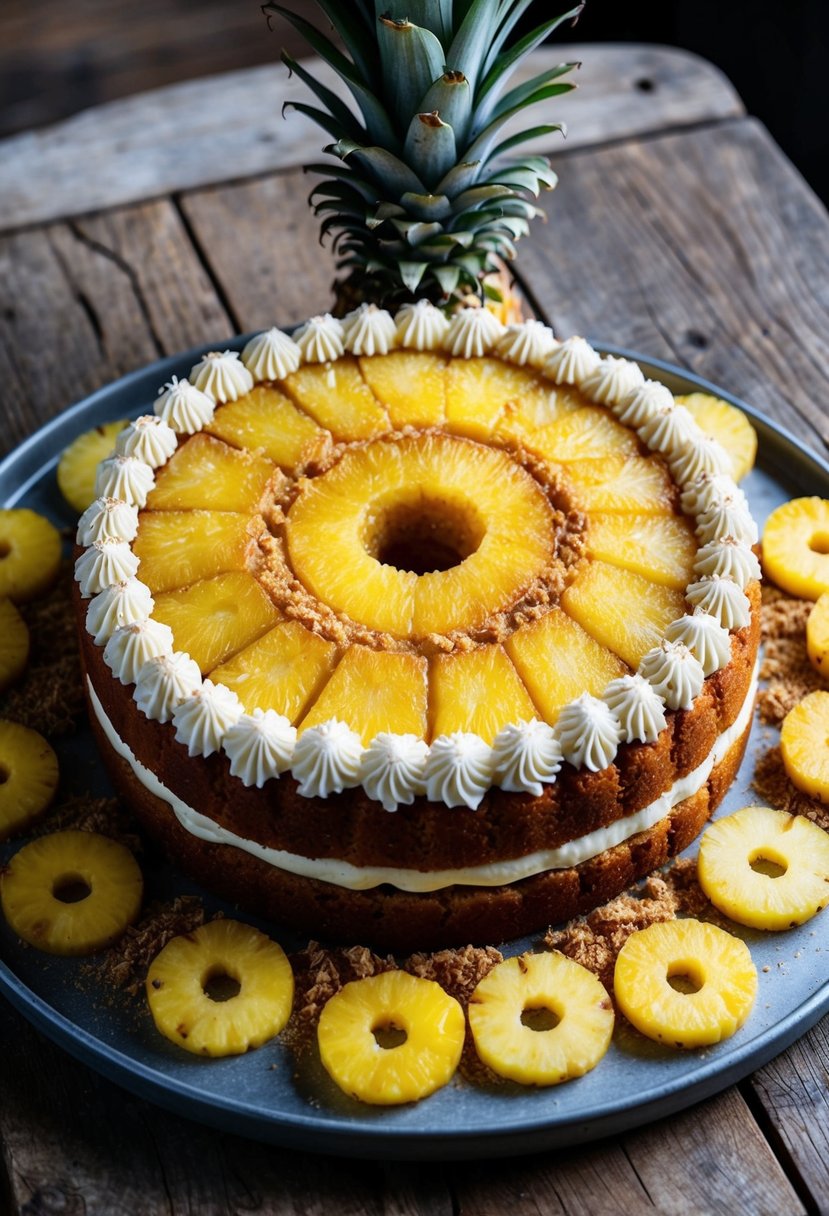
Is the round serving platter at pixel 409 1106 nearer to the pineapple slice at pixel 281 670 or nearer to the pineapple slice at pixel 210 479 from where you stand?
the pineapple slice at pixel 281 670

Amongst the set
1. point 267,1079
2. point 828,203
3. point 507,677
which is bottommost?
point 828,203

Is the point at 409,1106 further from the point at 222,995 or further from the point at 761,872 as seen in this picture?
the point at 761,872

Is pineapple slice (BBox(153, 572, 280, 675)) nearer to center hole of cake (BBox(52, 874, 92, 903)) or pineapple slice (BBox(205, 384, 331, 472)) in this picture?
pineapple slice (BBox(205, 384, 331, 472))

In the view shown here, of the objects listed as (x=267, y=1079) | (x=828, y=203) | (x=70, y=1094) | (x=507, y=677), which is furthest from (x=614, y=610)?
(x=828, y=203)

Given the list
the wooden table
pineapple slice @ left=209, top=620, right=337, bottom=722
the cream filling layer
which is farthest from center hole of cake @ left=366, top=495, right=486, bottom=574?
the wooden table

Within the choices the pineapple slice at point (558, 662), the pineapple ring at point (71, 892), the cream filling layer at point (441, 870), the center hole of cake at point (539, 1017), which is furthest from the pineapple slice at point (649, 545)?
the pineapple ring at point (71, 892)

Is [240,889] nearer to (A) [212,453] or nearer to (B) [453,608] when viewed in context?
(B) [453,608]

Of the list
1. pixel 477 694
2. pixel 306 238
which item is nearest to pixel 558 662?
pixel 477 694
